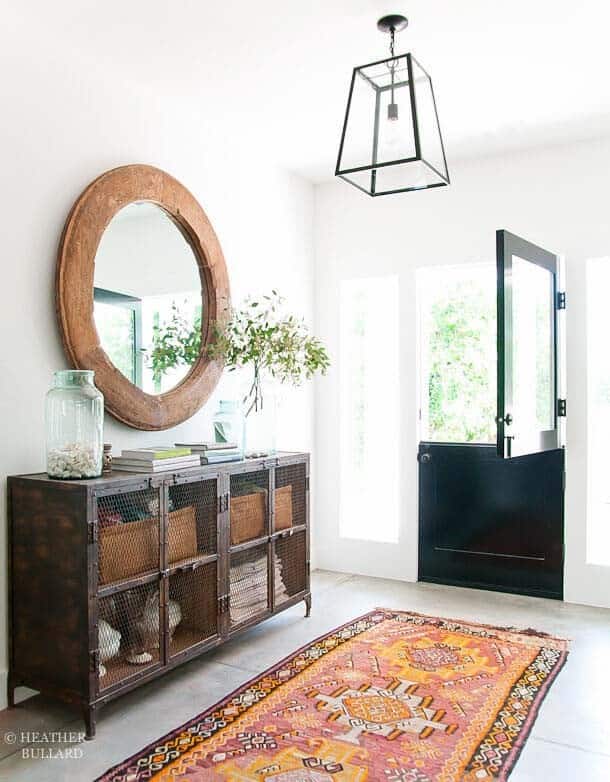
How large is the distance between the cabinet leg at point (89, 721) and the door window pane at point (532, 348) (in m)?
2.34

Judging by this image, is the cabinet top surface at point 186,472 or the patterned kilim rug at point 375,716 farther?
the cabinet top surface at point 186,472

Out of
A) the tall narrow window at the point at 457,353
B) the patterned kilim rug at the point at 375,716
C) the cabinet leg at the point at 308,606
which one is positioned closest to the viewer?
the patterned kilim rug at the point at 375,716

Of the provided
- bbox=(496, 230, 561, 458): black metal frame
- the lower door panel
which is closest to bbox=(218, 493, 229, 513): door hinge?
bbox=(496, 230, 561, 458): black metal frame

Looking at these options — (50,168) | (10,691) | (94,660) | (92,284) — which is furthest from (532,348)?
(10,691)

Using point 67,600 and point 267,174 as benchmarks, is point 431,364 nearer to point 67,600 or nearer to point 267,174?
point 267,174

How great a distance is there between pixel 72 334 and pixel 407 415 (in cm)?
236

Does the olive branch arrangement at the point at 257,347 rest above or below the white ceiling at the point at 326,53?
below

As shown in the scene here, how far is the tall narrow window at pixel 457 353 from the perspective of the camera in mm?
4418

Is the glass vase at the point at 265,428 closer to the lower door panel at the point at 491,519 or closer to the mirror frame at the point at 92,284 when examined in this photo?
the mirror frame at the point at 92,284

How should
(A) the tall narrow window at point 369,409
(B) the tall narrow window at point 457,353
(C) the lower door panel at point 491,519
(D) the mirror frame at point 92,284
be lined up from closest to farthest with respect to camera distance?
(D) the mirror frame at point 92,284 → (C) the lower door panel at point 491,519 → (B) the tall narrow window at point 457,353 → (A) the tall narrow window at point 369,409

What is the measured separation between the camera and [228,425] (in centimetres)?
352

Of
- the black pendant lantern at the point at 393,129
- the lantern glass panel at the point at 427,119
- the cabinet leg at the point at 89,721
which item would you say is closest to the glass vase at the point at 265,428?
the cabinet leg at the point at 89,721

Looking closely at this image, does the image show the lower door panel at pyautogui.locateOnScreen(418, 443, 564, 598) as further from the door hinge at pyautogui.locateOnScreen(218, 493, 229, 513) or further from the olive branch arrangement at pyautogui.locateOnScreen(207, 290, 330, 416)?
the door hinge at pyautogui.locateOnScreen(218, 493, 229, 513)

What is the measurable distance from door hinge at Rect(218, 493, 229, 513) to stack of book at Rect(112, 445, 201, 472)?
0.23m
